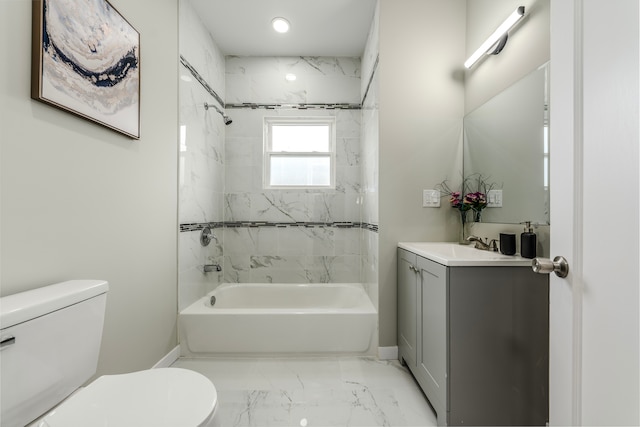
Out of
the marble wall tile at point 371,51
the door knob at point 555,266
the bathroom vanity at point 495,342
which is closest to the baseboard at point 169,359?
the bathroom vanity at point 495,342

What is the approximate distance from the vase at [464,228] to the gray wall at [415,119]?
60 mm

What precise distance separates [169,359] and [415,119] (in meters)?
2.34

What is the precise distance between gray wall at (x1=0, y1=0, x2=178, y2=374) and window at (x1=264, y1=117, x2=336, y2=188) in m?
1.10

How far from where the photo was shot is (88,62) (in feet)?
4.01

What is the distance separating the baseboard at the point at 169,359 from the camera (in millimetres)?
1842

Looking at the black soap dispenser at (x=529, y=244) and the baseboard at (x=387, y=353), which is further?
the baseboard at (x=387, y=353)

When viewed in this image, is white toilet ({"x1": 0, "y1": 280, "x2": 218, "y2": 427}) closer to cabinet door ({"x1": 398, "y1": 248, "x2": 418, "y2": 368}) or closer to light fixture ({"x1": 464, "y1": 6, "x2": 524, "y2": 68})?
cabinet door ({"x1": 398, "y1": 248, "x2": 418, "y2": 368})

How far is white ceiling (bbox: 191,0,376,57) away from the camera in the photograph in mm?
2246

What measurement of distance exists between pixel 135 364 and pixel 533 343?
6.56ft

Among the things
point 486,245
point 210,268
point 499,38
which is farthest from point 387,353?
point 499,38

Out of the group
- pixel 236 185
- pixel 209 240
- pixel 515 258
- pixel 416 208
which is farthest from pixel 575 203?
pixel 236 185

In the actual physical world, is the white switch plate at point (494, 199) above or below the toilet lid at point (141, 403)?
above

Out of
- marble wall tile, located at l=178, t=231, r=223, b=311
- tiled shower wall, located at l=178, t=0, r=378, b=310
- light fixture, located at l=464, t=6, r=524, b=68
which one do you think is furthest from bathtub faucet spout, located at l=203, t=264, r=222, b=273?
light fixture, located at l=464, t=6, r=524, b=68

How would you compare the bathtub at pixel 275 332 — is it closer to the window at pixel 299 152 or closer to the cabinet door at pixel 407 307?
the cabinet door at pixel 407 307
